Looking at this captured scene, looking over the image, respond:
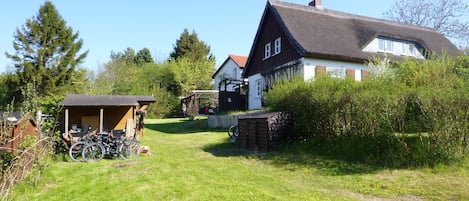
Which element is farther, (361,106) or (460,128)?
(361,106)

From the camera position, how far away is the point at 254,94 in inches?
878

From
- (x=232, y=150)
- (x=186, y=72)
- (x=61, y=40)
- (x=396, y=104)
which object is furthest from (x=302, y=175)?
(x=186, y=72)

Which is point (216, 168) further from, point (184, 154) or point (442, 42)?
point (442, 42)

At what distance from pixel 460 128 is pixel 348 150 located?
2526 mm

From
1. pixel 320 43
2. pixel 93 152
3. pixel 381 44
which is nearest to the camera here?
pixel 93 152

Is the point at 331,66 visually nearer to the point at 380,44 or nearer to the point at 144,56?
the point at 380,44

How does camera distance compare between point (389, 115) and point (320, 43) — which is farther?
point (320, 43)

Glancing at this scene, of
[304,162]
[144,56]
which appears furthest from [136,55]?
[304,162]

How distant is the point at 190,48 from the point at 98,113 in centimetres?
3504

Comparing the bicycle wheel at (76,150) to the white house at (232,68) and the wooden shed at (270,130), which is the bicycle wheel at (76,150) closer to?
the wooden shed at (270,130)

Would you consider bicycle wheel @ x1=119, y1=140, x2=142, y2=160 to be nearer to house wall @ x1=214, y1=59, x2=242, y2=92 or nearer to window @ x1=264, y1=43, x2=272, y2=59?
window @ x1=264, y1=43, x2=272, y2=59

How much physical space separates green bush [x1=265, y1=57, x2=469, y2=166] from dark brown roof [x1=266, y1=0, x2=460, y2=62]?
658 centimetres

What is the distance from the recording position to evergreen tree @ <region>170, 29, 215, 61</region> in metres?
48.0

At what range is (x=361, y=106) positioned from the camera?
828 centimetres
